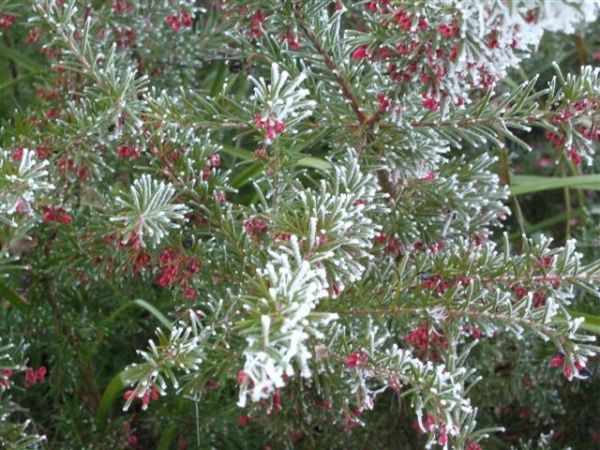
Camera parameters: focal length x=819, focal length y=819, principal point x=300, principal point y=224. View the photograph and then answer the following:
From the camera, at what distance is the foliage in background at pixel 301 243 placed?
39.7 inches

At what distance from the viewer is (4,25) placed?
4.94ft

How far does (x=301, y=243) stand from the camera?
1.00 metres

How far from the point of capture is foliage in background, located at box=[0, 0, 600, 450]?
1.01 metres

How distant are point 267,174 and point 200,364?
285 mm

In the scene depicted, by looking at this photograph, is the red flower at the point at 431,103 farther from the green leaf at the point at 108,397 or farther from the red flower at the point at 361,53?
the green leaf at the point at 108,397

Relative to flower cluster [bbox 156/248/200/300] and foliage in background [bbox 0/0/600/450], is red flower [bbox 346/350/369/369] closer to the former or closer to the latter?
foliage in background [bbox 0/0/600/450]

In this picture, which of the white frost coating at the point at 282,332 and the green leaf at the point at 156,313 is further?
the green leaf at the point at 156,313

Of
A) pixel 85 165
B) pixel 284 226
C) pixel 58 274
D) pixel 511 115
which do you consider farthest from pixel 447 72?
pixel 58 274

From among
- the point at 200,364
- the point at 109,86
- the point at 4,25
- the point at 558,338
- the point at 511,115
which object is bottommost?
the point at 558,338

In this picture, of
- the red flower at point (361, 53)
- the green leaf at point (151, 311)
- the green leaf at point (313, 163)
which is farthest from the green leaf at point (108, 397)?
the red flower at point (361, 53)

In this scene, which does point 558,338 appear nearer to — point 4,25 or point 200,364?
point 200,364

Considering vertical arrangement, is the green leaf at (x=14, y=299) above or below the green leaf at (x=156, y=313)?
above

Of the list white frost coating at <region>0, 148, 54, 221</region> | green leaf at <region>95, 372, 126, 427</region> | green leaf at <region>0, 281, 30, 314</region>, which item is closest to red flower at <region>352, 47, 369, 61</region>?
white frost coating at <region>0, 148, 54, 221</region>

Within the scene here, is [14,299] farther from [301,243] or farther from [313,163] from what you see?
[301,243]
